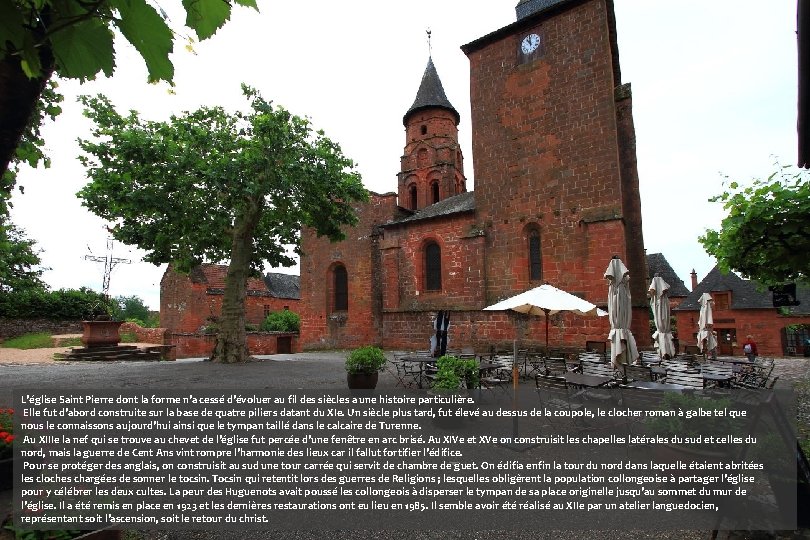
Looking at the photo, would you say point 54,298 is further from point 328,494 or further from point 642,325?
point 642,325

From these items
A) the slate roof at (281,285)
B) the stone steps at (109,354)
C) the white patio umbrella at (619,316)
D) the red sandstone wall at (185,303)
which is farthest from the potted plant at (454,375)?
the slate roof at (281,285)

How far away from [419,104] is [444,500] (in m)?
29.5

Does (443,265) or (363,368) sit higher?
(443,265)

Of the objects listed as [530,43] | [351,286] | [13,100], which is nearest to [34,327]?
[351,286]

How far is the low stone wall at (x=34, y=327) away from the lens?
72.1 feet

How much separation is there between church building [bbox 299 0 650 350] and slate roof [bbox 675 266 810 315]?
16.1 meters

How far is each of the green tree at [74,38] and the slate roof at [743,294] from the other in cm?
3133

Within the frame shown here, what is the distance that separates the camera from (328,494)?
12.4 feet

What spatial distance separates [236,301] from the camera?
547 inches

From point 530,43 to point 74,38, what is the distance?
20.1 metres

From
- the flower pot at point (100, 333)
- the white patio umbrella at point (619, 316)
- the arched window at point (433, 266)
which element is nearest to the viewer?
the white patio umbrella at point (619, 316)

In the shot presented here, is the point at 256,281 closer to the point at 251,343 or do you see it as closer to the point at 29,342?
the point at 251,343

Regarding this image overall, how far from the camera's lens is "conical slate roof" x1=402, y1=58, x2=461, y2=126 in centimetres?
2911

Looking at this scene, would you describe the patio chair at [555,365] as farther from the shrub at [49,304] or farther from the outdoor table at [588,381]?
the shrub at [49,304]
